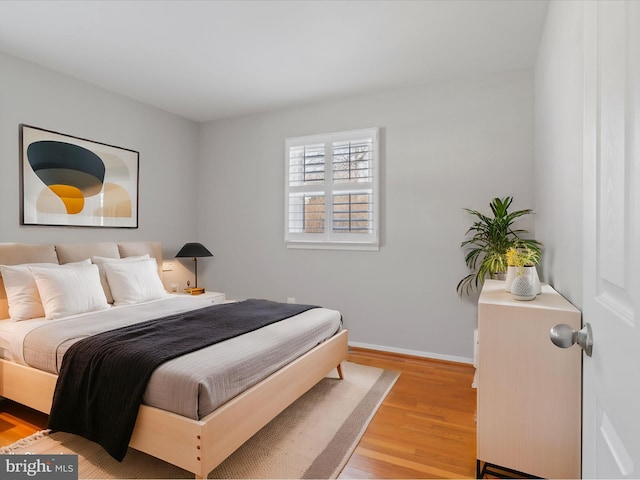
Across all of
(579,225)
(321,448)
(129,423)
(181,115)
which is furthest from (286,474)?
(181,115)

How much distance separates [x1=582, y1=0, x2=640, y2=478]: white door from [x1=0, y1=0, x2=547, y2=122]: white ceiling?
206cm

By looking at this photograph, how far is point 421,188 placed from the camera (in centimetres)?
369

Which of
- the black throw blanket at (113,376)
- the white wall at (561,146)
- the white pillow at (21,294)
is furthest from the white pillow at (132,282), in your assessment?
the white wall at (561,146)

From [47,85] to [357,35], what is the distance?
2.82 m

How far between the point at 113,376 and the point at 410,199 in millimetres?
2953

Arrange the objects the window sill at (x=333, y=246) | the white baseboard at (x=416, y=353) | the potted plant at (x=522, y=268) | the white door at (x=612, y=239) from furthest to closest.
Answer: the window sill at (x=333, y=246) < the white baseboard at (x=416, y=353) < the potted plant at (x=522, y=268) < the white door at (x=612, y=239)

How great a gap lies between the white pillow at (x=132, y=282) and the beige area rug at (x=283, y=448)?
127cm

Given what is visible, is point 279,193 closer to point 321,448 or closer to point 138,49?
point 138,49

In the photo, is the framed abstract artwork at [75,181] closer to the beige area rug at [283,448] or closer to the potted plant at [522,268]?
the beige area rug at [283,448]

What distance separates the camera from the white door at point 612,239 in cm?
56

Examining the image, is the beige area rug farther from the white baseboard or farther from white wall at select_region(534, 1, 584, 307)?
white wall at select_region(534, 1, 584, 307)

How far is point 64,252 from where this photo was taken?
129 inches

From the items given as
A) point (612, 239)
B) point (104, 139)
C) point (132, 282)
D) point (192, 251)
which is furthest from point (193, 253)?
point (612, 239)

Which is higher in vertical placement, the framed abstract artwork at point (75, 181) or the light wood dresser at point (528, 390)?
the framed abstract artwork at point (75, 181)
